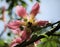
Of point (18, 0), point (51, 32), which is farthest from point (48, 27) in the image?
point (18, 0)

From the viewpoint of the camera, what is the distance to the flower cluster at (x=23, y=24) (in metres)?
0.78

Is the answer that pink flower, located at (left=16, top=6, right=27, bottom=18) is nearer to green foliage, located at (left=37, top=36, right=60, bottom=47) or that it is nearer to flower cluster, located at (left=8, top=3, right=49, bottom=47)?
flower cluster, located at (left=8, top=3, right=49, bottom=47)

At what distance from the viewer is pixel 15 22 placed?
33.2 inches

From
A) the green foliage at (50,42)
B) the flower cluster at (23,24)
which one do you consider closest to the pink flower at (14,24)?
the flower cluster at (23,24)

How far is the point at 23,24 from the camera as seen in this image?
2.80 feet

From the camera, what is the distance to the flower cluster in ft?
2.55

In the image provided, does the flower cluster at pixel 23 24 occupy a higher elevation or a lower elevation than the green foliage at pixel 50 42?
higher

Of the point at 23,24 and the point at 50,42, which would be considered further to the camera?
the point at 23,24

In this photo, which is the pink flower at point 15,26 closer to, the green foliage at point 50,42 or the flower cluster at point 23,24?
the flower cluster at point 23,24

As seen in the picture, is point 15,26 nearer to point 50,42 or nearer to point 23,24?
point 23,24

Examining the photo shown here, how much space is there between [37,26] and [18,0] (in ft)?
3.40

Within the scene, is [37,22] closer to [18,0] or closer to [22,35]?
[22,35]

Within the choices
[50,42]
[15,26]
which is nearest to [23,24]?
[15,26]

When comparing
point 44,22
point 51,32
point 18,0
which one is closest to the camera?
point 51,32
